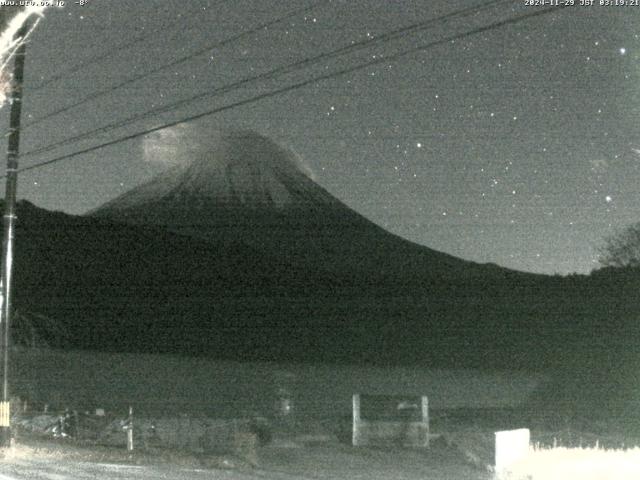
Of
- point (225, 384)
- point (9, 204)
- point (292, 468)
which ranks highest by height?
point (9, 204)

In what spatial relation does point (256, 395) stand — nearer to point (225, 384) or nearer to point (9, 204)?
point (225, 384)

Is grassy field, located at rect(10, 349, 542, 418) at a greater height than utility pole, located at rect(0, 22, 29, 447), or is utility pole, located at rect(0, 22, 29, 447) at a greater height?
utility pole, located at rect(0, 22, 29, 447)

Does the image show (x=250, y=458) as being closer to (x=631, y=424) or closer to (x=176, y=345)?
(x=631, y=424)

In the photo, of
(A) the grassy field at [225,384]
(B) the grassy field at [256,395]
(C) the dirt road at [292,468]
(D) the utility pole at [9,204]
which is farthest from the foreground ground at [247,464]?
(A) the grassy field at [225,384]

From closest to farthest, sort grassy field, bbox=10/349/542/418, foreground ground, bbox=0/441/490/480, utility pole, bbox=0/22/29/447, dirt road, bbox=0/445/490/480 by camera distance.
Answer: dirt road, bbox=0/445/490/480 < foreground ground, bbox=0/441/490/480 < utility pole, bbox=0/22/29/447 < grassy field, bbox=10/349/542/418

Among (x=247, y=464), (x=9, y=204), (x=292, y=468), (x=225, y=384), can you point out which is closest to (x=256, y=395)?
(x=225, y=384)

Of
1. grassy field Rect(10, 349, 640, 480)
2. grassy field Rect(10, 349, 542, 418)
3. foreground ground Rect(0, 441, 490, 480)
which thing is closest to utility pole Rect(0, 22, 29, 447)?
foreground ground Rect(0, 441, 490, 480)

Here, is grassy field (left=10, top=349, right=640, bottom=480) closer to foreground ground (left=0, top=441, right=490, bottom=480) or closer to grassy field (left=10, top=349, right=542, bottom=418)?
grassy field (left=10, top=349, right=542, bottom=418)

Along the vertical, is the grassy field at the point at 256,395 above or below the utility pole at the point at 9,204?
below

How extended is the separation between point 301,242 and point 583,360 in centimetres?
10550

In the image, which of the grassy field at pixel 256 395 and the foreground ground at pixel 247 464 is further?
the grassy field at pixel 256 395

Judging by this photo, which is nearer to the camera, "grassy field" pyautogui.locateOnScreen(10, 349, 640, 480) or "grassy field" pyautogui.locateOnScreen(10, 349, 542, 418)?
"grassy field" pyautogui.locateOnScreen(10, 349, 640, 480)

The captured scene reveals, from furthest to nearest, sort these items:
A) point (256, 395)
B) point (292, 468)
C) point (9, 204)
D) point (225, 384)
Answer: point (225, 384)
point (256, 395)
point (9, 204)
point (292, 468)

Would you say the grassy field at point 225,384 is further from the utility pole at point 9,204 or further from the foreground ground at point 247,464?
the utility pole at point 9,204
